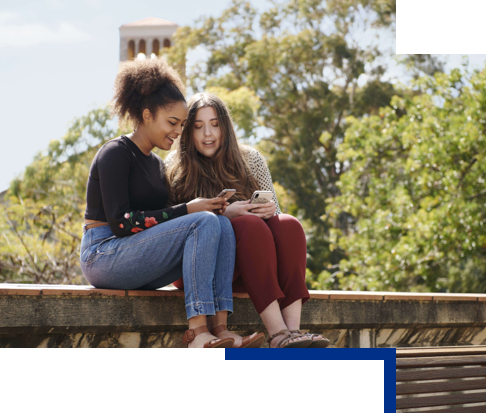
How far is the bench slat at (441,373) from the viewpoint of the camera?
2.07 metres

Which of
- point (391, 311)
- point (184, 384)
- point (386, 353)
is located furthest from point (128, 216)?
point (391, 311)

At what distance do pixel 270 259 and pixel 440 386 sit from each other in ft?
2.68

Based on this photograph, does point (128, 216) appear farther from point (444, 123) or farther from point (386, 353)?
point (444, 123)

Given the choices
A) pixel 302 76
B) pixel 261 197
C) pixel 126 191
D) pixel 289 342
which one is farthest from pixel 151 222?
pixel 302 76

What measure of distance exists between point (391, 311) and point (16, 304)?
2103mm

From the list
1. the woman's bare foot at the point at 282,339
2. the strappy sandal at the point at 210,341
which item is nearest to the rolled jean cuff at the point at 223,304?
the strappy sandal at the point at 210,341

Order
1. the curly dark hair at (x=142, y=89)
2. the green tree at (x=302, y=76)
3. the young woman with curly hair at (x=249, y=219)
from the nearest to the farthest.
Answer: the young woman with curly hair at (x=249, y=219) → the curly dark hair at (x=142, y=89) → the green tree at (x=302, y=76)

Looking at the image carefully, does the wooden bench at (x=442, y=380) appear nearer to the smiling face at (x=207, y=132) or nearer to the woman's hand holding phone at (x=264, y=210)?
the woman's hand holding phone at (x=264, y=210)

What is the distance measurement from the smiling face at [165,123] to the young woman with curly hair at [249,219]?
22cm

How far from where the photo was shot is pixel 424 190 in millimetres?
8523

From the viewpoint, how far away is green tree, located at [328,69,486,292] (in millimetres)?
8008

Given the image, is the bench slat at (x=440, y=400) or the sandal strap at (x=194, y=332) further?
the sandal strap at (x=194, y=332)

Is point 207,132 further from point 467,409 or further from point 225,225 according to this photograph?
point 467,409

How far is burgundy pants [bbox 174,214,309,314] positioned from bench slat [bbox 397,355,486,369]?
22.9 inches
